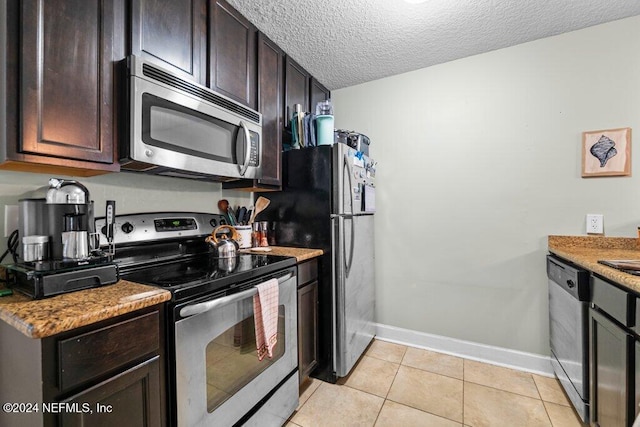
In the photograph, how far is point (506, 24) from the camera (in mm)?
1817

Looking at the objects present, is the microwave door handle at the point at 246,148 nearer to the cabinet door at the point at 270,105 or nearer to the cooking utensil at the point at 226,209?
the cabinet door at the point at 270,105

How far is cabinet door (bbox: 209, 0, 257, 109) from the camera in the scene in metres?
1.54

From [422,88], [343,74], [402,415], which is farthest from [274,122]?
[402,415]

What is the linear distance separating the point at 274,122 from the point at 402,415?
2018 mm

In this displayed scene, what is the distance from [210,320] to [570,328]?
6.21 feet

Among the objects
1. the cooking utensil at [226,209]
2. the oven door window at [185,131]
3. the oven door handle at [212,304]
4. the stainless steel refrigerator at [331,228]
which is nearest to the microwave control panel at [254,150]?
the oven door window at [185,131]

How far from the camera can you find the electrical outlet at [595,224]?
182 cm

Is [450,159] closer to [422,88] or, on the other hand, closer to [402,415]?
[422,88]

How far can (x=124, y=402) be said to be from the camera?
84cm

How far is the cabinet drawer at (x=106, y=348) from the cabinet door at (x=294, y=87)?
169 cm

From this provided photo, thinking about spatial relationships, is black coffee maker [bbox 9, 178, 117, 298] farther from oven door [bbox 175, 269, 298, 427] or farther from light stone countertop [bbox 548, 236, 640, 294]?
light stone countertop [bbox 548, 236, 640, 294]

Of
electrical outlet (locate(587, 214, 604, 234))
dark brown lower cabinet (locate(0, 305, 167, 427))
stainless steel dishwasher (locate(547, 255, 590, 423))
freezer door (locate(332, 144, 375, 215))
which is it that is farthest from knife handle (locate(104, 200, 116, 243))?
electrical outlet (locate(587, 214, 604, 234))

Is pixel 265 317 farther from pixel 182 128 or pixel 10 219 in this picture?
pixel 10 219

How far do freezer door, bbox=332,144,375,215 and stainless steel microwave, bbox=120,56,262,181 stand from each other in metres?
0.53
